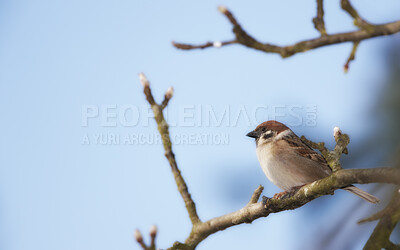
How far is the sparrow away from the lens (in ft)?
16.4

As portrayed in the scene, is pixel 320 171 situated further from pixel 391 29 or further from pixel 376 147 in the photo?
pixel 391 29

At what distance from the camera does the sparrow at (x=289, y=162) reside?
4996 millimetres

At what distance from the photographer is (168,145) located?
9.51 ft

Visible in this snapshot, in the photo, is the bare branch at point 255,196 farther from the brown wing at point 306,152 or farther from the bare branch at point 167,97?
the brown wing at point 306,152

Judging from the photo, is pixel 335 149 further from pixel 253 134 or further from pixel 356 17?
pixel 253 134

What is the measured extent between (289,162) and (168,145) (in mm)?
2429

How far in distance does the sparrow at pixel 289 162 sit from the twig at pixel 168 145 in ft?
6.06

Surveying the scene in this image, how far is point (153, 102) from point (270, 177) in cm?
257

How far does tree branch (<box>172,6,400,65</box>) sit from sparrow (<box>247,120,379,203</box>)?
8.74ft

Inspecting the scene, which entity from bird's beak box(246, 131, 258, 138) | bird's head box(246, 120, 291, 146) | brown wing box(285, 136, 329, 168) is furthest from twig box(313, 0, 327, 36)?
bird's beak box(246, 131, 258, 138)

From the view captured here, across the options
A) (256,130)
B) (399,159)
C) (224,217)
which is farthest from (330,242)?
(256,130)

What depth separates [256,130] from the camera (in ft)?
19.5

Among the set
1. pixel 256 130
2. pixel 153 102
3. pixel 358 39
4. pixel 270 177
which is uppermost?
pixel 358 39

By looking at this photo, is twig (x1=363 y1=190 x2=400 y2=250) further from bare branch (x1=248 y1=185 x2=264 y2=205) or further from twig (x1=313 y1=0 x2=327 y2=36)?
twig (x1=313 y1=0 x2=327 y2=36)
